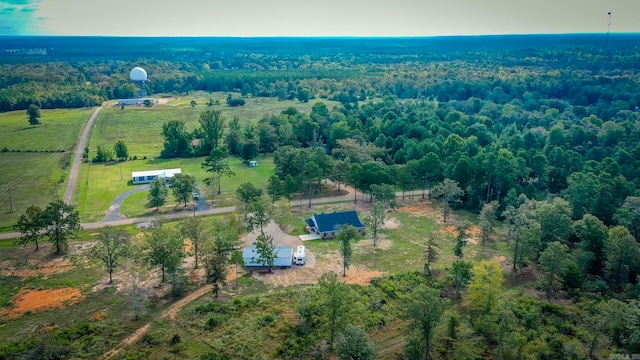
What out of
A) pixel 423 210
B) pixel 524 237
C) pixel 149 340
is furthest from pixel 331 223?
pixel 149 340

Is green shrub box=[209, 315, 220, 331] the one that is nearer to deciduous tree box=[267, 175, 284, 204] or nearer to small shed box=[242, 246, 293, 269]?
small shed box=[242, 246, 293, 269]

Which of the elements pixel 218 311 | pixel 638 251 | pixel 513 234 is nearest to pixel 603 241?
pixel 638 251

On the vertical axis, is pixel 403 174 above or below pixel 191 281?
above

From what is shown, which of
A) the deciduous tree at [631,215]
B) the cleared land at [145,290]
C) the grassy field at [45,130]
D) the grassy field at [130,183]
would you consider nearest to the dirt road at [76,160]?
the grassy field at [130,183]

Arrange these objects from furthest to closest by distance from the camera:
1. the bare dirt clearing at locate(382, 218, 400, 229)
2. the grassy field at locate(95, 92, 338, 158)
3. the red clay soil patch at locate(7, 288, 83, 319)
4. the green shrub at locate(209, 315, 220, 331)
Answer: the grassy field at locate(95, 92, 338, 158) < the bare dirt clearing at locate(382, 218, 400, 229) < the red clay soil patch at locate(7, 288, 83, 319) < the green shrub at locate(209, 315, 220, 331)

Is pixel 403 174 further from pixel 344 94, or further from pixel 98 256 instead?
pixel 344 94

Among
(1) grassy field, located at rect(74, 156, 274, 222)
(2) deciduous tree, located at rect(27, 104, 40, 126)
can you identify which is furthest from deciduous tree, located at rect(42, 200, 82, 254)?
(2) deciduous tree, located at rect(27, 104, 40, 126)
